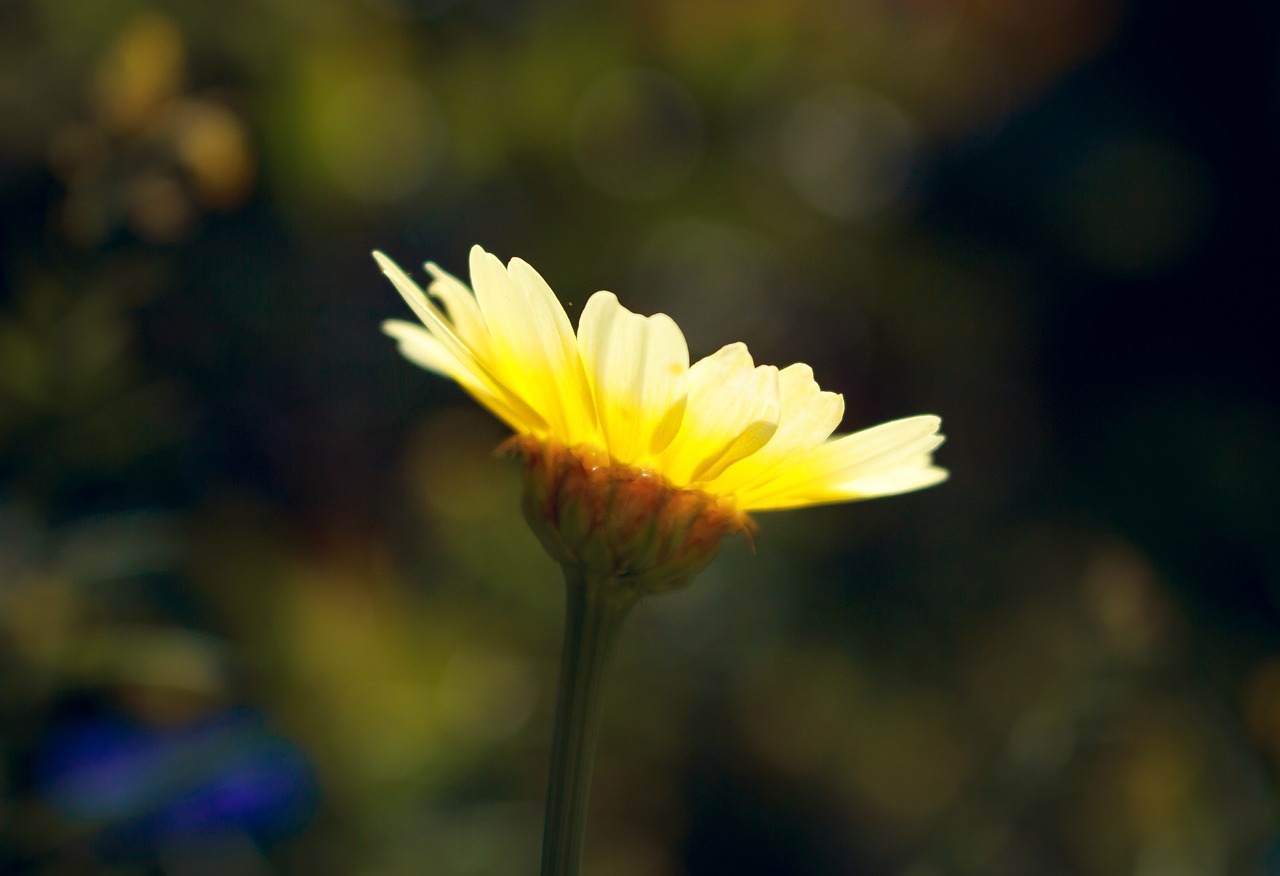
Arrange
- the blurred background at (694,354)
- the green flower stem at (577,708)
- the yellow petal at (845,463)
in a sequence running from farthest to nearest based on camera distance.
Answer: the blurred background at (694,354) → the yellow petal at (845,463) → the green flower stem at (577,708)

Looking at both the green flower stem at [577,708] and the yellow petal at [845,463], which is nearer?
the green flower stem at [577,708]

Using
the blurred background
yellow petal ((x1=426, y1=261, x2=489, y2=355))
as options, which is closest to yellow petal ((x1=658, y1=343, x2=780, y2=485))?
yellow petal ((x1=426, y1=261, x2=489, y2=355))

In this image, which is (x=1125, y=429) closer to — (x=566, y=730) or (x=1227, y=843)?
(x=1227, y=843)

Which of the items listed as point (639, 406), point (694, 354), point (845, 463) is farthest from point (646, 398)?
point (694, 354)

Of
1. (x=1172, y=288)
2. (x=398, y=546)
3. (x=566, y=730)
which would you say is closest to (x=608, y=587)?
(x=566, y=730)

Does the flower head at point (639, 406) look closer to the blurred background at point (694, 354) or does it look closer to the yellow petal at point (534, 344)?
the yellow petal at point (534, 344)

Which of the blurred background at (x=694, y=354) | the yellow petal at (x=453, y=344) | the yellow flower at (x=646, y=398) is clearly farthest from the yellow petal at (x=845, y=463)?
the blurred background at (x=694, y=354)

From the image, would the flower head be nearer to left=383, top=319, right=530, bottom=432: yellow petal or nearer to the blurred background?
left=383, top=319, right=530, bottom=432: yellow petal

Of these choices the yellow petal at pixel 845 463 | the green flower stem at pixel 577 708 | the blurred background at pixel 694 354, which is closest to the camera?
the green flower stem at pixel 577 708

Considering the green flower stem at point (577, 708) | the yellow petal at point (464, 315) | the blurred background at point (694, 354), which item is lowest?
the green flower stem at point (577, 708)
